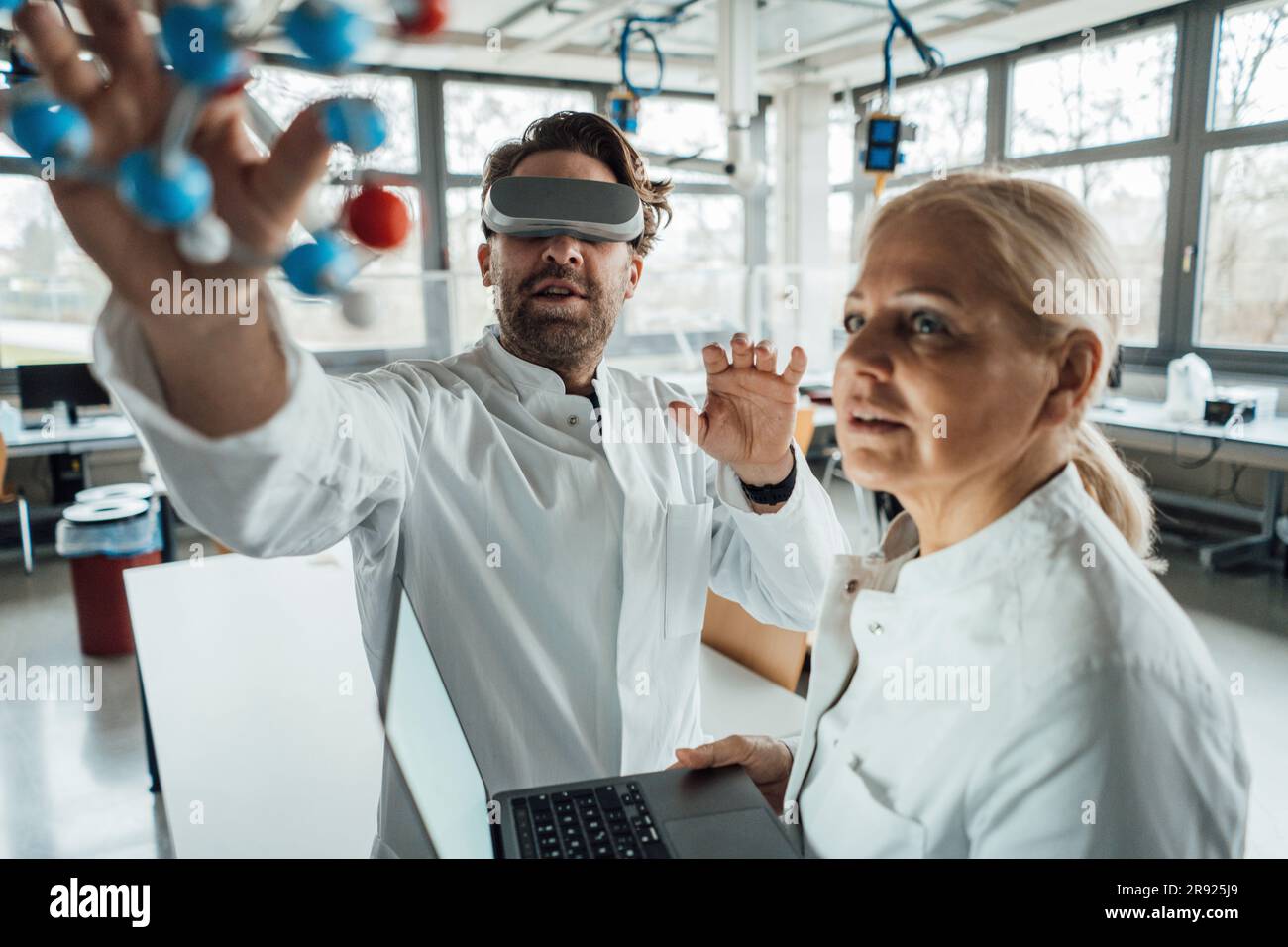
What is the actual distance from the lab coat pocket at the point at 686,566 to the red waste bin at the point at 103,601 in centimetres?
307

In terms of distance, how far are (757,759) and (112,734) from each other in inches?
119

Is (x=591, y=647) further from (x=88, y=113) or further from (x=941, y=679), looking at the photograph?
(x=88, y=113)

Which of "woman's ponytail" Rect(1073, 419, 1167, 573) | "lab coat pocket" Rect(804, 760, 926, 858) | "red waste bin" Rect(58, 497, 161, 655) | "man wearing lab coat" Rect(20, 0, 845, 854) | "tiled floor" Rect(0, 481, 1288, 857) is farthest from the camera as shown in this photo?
"red waste bin" Rect(58, 497, 161, 655)

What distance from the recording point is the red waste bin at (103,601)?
3686mm

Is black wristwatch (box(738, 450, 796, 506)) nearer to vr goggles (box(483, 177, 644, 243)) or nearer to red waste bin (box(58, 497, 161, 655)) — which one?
vr goggles (box(483, 177, 644, 243))

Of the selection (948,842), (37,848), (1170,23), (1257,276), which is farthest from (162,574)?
(1170,23)

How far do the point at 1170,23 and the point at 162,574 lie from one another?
19.7 feet

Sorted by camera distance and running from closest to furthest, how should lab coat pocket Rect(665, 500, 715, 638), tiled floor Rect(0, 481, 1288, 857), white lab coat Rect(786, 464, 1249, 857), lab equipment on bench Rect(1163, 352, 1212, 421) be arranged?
white lab coat Rect(786, 464, 1249, 857) < lab coat pocket Rect(665, 500, 715, 638) < tiled floor Rect(0, 481, 1288, 857) < lab equipment on bench Rect(1163, 352, 1212, 421)

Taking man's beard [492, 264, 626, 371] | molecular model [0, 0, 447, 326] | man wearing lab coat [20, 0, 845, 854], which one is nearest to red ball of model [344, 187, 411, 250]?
molecular model [0, 0, 447, 326]

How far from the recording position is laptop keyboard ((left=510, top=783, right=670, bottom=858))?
2.30ft

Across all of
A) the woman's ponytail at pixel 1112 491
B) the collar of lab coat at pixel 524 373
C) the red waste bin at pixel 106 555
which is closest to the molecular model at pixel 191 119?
the woman's ponytail at pixel 1112 491

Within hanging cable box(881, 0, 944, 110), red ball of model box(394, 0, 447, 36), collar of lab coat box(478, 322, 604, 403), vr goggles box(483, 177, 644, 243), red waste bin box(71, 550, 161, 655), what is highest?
hanging cable box(881, 0, 944, 110)

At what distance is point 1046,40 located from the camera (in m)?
5.94

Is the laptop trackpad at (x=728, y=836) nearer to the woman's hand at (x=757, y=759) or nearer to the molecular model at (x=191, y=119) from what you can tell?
the woman's hand at (x=757, y=759)
